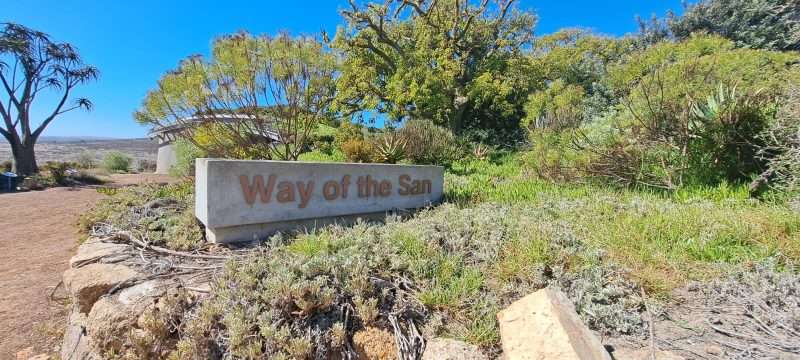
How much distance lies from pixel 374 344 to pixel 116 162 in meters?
30.0

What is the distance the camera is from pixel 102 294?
287 cm

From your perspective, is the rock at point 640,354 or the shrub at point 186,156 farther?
the shrub at point 186,156

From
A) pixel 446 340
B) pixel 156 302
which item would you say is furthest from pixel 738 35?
pixel 156 302

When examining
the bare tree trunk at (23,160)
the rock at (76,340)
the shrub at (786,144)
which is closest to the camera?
the rock at (76,340)

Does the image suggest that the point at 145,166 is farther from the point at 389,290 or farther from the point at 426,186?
the point at 389,290

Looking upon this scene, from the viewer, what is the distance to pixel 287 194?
398cm

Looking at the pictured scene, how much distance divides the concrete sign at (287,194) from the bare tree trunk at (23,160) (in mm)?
20239

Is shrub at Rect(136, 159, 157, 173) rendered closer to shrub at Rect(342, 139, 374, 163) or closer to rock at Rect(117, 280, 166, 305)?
shrub at Rect(342, 139, 374, 163)

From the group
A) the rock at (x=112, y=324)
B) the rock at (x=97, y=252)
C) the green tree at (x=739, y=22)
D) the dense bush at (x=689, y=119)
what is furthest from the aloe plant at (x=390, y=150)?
the green tree at (x=739, y=22)

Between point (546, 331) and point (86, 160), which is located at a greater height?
point (86, 160)

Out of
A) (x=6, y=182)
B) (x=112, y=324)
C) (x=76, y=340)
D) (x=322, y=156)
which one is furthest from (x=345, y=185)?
(x=6, y=182)

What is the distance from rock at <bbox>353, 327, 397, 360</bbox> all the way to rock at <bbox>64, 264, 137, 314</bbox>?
2269 mm

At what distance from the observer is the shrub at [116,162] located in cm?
2329

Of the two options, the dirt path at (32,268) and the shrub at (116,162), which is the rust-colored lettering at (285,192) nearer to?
the dirt path at (32,268)
